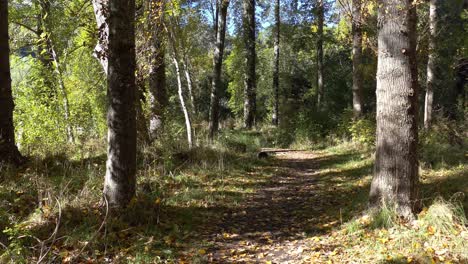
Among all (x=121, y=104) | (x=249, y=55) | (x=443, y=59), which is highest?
(x=249, y=55)

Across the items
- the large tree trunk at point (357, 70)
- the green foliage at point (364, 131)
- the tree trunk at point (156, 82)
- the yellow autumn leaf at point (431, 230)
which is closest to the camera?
the yellow autumn leaf at point (431, 230)

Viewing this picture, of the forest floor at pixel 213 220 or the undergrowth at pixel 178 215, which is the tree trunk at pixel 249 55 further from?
the forest floor at pixel 213 220

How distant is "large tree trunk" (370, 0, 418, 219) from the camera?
5.04m

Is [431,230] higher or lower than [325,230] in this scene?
higher

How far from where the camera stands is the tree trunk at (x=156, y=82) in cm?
943

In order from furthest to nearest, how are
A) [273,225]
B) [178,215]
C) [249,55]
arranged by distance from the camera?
[249,55] < [178,215] < [273,225]

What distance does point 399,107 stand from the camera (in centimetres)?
506

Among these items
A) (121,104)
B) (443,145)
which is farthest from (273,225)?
(443,145)

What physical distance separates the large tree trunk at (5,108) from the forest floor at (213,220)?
0.38m

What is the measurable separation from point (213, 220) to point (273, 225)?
91 centimetres

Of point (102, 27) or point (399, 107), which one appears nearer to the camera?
point (399, 107)

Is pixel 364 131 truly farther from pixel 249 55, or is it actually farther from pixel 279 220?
pixel 249 55

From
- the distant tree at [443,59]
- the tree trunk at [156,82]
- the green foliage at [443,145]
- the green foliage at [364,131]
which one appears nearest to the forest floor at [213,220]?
the green foliage at [443,145]

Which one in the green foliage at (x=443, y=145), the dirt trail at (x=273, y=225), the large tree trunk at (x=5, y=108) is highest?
the large tree trunk at (x=5, y=108)
